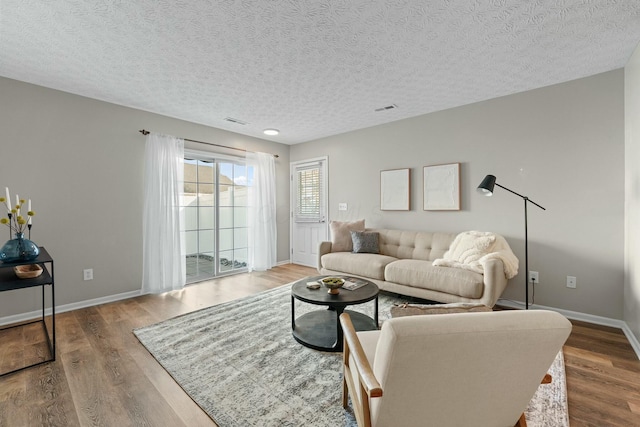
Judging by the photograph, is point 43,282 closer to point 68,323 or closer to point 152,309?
point 68,323

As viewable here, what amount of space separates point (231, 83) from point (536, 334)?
315cm

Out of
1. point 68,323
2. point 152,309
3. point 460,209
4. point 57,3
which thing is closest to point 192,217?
point 152,309

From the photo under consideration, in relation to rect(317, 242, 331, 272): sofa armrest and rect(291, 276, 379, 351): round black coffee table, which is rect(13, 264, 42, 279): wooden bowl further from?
rect(317, 242, 331, 272): sofa armrest

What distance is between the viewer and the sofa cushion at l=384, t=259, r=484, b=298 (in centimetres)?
275

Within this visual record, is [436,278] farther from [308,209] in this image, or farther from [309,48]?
[308,209]

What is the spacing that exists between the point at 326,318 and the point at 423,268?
1200 mm

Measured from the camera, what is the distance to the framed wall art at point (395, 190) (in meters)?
4.17

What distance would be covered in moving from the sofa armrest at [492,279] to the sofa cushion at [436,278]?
0.06 metres

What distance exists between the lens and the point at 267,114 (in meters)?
3.91

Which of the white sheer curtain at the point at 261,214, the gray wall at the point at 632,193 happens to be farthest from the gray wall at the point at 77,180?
the gray wall at the point at 632,193

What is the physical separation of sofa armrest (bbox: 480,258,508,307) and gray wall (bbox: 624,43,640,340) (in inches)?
36.7

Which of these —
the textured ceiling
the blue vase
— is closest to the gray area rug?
the blue vase

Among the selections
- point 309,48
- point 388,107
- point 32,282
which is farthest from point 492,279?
point 32,282

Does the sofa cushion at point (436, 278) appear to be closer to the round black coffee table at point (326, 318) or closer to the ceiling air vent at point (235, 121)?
the round black coffee table at point (326, 318)
